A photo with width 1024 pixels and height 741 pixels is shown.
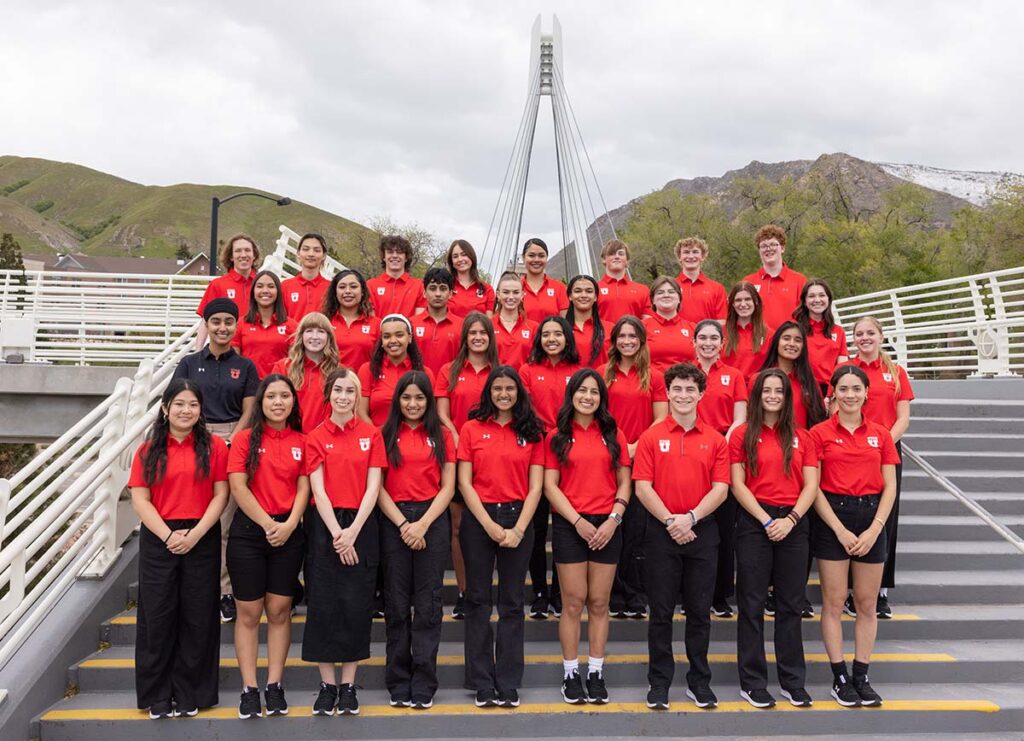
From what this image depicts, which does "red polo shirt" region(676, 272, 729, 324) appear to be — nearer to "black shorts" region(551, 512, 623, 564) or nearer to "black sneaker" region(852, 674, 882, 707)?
"black shorts" region(551, 512, 623, 564)

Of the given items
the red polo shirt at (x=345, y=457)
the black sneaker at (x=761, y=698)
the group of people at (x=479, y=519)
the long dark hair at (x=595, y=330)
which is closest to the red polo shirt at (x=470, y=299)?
the long dark hair at (x=595, y=330)

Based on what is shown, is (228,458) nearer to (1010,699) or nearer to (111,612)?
(111,612)

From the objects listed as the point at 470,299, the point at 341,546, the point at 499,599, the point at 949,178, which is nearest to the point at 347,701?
the point at 341,546

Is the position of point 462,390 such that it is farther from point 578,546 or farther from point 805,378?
point 805,378

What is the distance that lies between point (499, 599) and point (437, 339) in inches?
75.8

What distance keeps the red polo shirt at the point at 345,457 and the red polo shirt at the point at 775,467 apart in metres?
1.94

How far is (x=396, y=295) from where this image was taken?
6.10 metres

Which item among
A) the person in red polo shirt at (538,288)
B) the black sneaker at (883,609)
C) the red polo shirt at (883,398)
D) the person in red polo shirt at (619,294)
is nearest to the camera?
the red polo shirt at (883,398)

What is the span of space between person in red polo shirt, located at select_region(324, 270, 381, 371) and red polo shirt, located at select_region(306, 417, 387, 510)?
1171 millimetres

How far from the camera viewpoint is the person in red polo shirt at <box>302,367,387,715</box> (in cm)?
393

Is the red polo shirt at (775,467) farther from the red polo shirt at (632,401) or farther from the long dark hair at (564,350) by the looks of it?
the long dark hair at (564,350)

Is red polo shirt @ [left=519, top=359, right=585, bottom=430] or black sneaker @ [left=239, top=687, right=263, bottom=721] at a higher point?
red polo shirt @ [left=519, top=359, right=585, bottom=430]

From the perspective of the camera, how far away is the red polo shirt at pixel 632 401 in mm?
4590

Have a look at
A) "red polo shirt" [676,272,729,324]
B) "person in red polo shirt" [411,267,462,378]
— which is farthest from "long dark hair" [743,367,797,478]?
"person in red polo shirt" [411,267,462,378]
